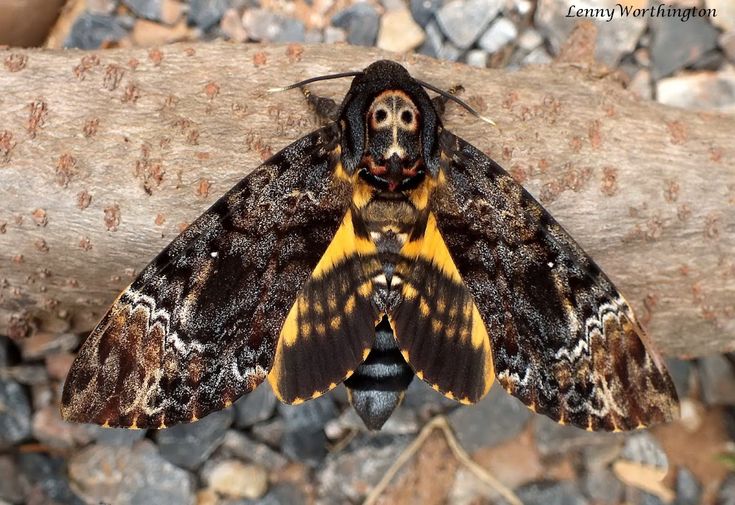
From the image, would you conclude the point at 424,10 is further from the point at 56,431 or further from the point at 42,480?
the point at 42,480

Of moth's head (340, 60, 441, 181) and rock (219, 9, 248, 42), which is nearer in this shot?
moth's head (340, 60, 441, 181)

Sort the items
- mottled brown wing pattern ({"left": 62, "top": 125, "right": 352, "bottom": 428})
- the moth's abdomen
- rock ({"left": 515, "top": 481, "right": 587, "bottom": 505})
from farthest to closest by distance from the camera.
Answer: rock ({"left": 515, "top": 481, "right": 587, "bottom": 505}), the moth's abdomen, mottled brown wing pattern ({"left": 62, "top": 125, "right": 352, "bottom": 428})

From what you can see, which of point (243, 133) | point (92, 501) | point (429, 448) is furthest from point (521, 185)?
point (92, 501)

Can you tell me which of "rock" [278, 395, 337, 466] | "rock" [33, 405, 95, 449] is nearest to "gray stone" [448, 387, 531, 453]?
"rock" [278, 395, 337, 466]

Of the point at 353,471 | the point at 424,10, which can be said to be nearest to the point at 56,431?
the point at 353,471

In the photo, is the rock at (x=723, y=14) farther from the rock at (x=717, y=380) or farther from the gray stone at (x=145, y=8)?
the gray stone at (x=145, y=8)

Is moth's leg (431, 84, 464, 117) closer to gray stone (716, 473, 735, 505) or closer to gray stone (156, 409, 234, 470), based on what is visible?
gray stone (156, 409, 234, 470)
